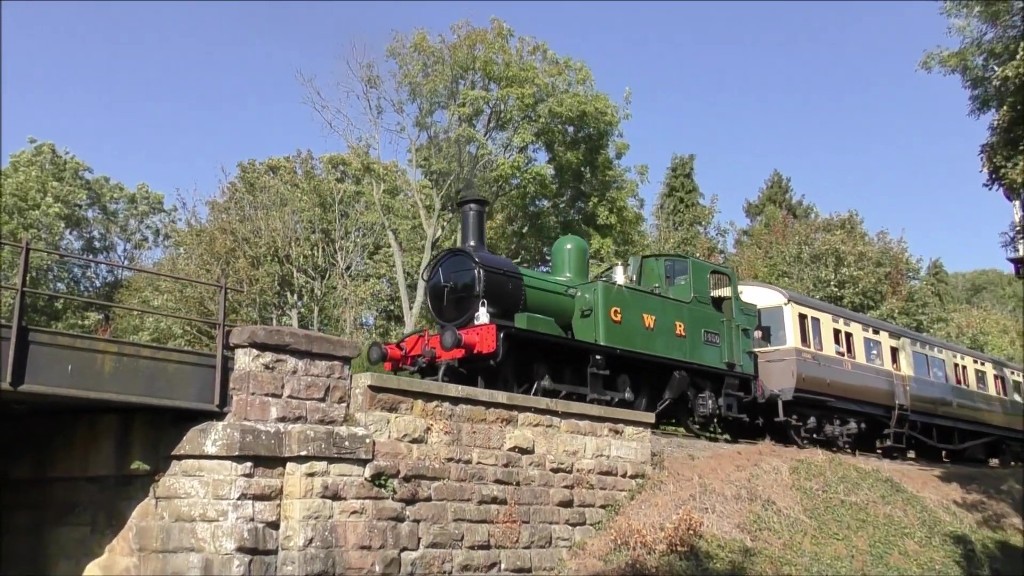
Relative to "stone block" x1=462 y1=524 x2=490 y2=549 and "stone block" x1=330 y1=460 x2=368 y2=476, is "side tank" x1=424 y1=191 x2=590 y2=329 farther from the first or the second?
"stone block" x1=330 y1=460 x2=368 y2=476

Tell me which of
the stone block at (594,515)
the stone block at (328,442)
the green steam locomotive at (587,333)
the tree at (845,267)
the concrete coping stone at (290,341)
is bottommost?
the stone block at (594,515)

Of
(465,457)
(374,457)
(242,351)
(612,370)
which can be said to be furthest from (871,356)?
(242,351)

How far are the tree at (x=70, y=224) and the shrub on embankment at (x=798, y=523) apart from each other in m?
18.4

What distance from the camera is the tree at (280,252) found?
23.1 meters

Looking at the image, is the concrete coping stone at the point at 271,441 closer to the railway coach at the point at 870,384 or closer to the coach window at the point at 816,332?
the railway coach at the point at 870,384

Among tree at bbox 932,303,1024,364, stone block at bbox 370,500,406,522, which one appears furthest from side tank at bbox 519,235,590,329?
tree at bbox 932,303,1024,364

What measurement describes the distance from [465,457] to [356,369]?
7.36 meters

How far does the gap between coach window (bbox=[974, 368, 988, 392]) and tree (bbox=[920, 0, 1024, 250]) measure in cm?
1278

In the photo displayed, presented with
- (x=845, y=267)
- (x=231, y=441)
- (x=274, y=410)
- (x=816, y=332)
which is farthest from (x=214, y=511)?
(x=845, y=267)

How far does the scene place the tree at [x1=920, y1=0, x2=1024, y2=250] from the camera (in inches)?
447

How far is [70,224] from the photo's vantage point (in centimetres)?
3197

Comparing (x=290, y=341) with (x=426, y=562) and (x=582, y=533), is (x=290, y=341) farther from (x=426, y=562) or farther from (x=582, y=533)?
(x=582, y=533)

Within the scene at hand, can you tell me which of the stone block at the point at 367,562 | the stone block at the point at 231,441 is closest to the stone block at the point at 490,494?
the stone block at the point at 367,562

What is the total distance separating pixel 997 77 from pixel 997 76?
21 millimetres
